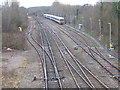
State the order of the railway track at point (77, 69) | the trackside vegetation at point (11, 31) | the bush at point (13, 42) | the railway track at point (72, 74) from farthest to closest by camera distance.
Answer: the trackside vegetation at point (11, 31) < the bush at point (13, 42) < the railway track at point (77, 69) < the railway track at point (72, 74)

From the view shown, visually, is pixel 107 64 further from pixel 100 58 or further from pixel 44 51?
pixel 44 51

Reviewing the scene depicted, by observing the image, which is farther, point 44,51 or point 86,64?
point 44,51

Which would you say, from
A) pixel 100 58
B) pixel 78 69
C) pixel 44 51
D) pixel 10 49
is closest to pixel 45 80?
pixel 78 69

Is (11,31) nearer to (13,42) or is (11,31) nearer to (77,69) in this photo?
(13,42)

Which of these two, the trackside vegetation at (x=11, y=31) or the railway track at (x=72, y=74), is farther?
the trackside vegetation at (x=11, y=31)

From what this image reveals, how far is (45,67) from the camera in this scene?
14.3 metres

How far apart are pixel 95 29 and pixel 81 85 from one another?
23.5 meters

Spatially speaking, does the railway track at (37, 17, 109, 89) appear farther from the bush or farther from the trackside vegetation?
the trackside vegetation

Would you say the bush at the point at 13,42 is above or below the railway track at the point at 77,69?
above

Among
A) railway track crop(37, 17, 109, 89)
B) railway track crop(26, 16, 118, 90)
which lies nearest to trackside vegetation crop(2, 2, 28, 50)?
railway track crop(26, 16, 118, 90)

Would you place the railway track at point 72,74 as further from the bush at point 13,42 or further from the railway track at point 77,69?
the bush at point 13,42

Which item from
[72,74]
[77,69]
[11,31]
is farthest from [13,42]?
[72,74]

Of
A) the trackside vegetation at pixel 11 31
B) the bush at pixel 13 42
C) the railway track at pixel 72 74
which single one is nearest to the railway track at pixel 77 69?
the railway track at pixel 72 74

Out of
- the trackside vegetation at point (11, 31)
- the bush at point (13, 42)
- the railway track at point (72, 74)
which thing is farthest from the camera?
the trackside vegetation at point (11, 31)
